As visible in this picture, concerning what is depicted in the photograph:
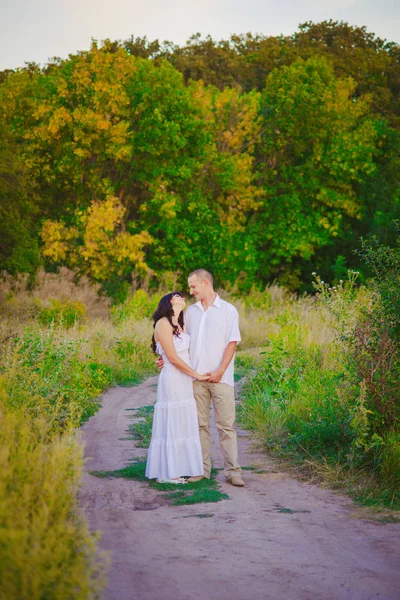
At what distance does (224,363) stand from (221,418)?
55cm

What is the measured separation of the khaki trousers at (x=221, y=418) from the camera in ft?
24.2

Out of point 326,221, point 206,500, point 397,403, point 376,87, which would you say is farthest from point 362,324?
point 376,87

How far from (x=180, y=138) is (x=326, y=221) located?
8.56 m

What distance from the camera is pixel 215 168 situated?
29781 mm

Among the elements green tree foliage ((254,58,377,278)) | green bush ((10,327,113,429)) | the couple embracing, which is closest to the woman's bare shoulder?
the couple embracing

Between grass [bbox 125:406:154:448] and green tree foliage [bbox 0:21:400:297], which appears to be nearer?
grass [bbox 125:406:154:448]

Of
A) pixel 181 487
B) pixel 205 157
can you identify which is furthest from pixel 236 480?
pixel 205 157

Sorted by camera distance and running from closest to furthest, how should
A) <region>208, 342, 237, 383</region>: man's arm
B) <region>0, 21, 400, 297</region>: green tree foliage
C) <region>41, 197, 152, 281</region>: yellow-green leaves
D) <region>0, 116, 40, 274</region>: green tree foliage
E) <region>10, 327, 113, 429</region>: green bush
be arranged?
<region>208, 342, 237, 383</region>: man's arm → <region>10, 327, 113, 429</region>: green bush → <region>0, 116, 40, 274</region>: green tree foliage → <region>41, 197, 152, 281</region>: yellow-green leaves → <region>0, 21, 400, 297</region>: green tree foliage

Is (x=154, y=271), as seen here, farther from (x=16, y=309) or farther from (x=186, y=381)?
(x=186, y=381)

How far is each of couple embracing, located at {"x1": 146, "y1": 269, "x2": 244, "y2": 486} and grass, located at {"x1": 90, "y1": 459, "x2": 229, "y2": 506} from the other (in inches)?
4.0

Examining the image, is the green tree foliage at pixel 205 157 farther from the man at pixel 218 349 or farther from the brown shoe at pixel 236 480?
the brown shoe at pixel 236 480

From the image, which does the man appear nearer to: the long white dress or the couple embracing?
the couple embracing

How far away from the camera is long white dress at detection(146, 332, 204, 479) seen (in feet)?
24.2

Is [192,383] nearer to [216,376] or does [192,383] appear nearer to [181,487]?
[216,376]
